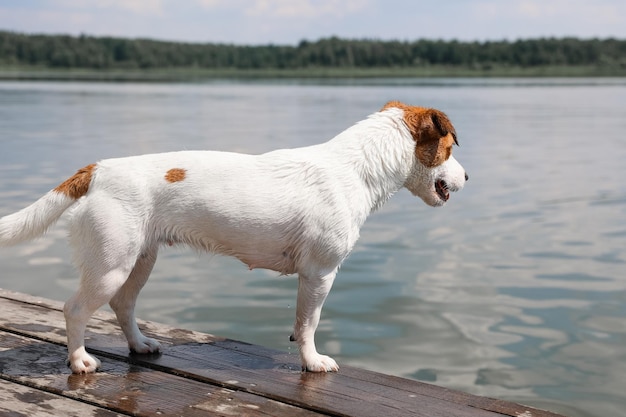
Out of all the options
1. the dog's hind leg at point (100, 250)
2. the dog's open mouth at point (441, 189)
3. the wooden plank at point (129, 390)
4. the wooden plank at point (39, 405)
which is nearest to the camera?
the wooden plank at point (39, 405)

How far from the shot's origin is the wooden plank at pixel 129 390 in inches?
151

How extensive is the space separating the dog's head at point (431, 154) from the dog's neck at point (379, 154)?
47mm

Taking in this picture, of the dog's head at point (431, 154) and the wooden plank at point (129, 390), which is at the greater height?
the dog's head at point (431, 154)

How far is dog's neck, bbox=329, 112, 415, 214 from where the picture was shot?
435 cm

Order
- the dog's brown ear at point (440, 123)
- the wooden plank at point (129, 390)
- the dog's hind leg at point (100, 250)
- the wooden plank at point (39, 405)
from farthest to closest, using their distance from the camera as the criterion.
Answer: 1. the dog's brown ear at point (440, 123)
2. the dog's hind leg at point (100, 250)
3. the wooden plank at point (129, 390)
4. the wooden plank at point (39, 405)

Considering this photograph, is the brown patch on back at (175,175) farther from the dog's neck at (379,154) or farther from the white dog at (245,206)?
the dog's neck at (379,154)

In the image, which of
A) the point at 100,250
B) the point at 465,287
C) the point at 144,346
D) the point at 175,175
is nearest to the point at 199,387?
Answer: the point at 144,346

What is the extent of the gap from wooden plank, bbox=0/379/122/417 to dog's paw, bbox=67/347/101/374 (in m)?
0.26

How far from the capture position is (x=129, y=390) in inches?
159

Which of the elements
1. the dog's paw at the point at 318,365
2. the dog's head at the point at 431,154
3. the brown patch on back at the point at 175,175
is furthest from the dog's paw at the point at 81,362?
the dog's head at the point at 431,154

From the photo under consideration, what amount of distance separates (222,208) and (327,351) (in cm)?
304

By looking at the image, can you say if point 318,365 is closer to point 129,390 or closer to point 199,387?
point 199,387

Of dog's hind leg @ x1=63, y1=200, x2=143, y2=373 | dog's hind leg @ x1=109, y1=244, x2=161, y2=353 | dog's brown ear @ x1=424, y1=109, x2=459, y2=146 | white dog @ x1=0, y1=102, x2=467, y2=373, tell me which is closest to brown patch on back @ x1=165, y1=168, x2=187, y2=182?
white dog @ x1=0, y1=102, x2=467, y2=373

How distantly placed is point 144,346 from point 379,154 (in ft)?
5.79
